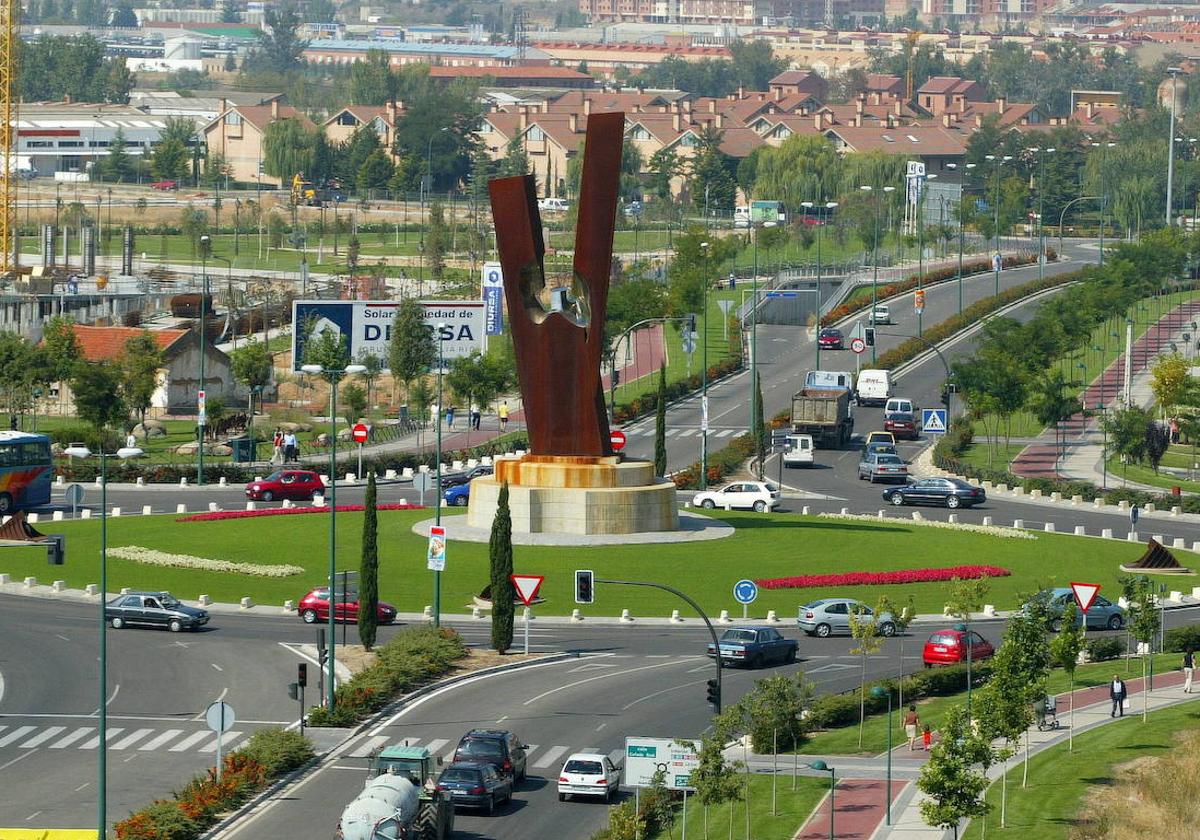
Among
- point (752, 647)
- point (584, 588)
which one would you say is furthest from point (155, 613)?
point (752, 647)

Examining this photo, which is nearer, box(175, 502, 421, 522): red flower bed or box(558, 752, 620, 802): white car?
box(558, 752, 620, 802): white car

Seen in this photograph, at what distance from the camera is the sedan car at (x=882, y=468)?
106 m

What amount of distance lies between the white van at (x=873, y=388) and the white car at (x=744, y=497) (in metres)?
29.8

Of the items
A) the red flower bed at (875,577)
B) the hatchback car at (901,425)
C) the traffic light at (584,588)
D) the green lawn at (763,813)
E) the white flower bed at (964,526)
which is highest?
the traffic light at (584,588)

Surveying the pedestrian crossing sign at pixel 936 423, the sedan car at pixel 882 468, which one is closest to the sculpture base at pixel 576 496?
the sedan car at pixel 882 468

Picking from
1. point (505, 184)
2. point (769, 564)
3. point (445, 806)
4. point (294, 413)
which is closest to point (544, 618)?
point (769, 564)

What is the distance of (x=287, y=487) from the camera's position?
322 feet

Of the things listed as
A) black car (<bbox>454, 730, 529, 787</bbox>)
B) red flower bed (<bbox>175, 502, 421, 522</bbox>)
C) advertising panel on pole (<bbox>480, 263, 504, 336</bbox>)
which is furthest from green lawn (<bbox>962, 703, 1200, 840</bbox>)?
advertising panel on pole (<bbox>480, 263, 504, 336</bbox>)

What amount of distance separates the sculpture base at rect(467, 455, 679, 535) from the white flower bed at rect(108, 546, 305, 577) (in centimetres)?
793

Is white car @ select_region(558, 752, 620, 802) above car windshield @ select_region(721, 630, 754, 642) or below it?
below

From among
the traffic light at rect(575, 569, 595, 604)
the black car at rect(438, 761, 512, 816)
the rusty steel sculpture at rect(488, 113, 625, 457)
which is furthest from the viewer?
the rusty steel sculpture at rect(488, 113, 625, 457)

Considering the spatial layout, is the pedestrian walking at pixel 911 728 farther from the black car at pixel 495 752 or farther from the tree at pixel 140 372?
the tree at pixel 140 372

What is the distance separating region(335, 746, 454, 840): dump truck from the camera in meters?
44.4

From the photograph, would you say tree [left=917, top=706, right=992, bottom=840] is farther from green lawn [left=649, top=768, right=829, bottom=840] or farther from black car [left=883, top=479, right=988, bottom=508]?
black car [left=883, top=479, right=988, bottom=508]
